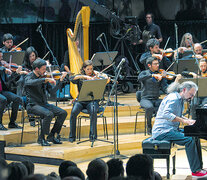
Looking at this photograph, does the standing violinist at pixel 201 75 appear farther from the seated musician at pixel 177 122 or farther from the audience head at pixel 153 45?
the seated musician at pixel 177 122

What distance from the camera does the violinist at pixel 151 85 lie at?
673 centimetres

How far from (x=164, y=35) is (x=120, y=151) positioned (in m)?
5.06

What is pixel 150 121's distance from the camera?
22.1 feet

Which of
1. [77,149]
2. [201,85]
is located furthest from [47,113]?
[201,85]

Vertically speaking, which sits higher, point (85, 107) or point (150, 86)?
point (150, 86)

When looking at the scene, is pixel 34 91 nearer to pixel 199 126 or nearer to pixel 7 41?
pixel 7 41

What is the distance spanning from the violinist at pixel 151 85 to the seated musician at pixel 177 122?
148cm

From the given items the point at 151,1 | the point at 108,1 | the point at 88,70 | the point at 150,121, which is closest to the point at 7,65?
the point at 88,70

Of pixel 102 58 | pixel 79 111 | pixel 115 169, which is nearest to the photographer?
pixel 115 169

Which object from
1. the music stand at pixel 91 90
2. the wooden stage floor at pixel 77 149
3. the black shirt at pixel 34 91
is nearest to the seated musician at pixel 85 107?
the wooden stage floor at pixel 77 149

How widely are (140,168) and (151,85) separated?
12.4ft

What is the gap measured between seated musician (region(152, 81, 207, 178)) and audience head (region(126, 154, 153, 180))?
182cm

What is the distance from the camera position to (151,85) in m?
6.81

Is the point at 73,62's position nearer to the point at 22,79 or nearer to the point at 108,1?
the point at 22,79
